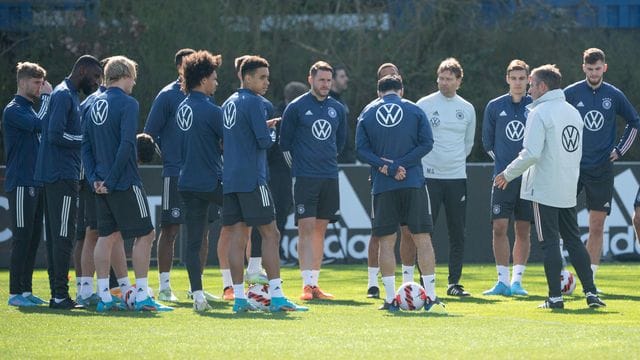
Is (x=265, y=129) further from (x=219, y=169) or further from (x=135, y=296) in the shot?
(x=135, y=296)

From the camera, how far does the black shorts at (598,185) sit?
13906mm

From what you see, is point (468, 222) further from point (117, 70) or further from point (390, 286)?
point (117, 70)

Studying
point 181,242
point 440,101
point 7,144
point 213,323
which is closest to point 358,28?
point 181,242

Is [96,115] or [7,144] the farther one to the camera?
[7,144]

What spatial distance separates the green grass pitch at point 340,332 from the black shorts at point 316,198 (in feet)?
3.05

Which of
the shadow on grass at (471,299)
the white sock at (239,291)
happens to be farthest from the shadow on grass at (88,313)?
the shadow on grass at (471,299)

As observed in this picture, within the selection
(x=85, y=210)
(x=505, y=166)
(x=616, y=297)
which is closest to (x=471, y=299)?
(x=616, y=297)

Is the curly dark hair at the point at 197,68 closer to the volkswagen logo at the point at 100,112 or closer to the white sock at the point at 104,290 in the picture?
the volkswagen logo at the point at 100,112

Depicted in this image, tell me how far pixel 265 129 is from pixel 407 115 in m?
1.44

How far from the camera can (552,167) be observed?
11883 millimetres

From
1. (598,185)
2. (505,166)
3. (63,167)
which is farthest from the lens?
(505,166)

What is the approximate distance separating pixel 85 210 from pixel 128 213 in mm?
1256

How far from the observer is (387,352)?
8812 millimetres

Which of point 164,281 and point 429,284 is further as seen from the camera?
point 164,281
